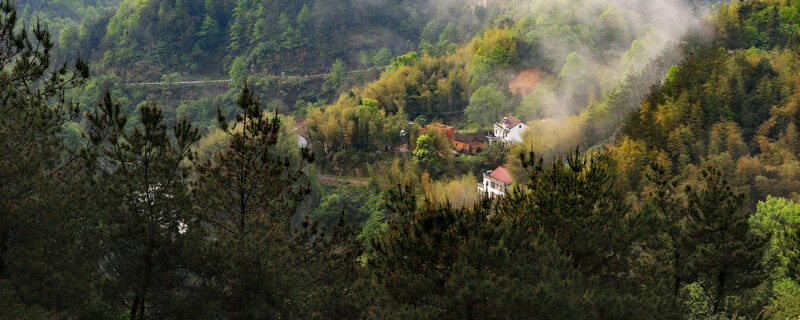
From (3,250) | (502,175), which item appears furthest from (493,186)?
(3,250)

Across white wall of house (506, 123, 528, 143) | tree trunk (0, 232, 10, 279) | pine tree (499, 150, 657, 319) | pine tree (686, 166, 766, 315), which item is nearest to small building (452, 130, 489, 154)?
white wall of house (506, 123, 528, 143)

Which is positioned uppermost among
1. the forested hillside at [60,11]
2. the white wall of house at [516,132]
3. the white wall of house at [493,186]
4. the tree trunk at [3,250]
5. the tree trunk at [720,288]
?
the forested hillside at [60,11]

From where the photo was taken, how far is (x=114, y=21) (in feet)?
233

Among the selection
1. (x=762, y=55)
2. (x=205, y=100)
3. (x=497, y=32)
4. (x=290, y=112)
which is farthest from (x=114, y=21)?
(x=762, y=55)

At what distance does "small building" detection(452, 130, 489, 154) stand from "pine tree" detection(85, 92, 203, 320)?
32.6 metres

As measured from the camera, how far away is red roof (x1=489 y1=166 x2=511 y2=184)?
33.0 metres

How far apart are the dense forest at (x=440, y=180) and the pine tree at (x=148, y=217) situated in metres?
0.04

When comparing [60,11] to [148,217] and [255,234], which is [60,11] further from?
[255,234]

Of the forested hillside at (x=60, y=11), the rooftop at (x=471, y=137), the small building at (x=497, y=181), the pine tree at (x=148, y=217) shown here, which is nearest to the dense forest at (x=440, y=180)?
the pine tree at (x=148, y=217)

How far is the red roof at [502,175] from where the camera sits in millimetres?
32994

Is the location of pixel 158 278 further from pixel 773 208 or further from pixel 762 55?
pixel 762 55

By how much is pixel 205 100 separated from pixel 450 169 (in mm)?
35774

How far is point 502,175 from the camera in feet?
110

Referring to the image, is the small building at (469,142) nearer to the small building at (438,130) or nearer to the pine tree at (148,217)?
the small building at (438,130)
